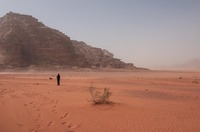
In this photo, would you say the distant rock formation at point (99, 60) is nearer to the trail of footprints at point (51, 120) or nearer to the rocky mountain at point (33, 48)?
the rocky mountain at point (33, 48)

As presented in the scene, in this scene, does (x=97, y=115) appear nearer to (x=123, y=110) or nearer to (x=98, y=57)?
(x=123, y=110)

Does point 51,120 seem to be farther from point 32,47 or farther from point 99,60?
point 99,60

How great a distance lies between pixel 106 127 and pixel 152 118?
1.90 meters

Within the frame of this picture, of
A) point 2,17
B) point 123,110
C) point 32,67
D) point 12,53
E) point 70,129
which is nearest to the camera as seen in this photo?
point 70,129

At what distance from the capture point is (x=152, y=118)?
30.1 feet

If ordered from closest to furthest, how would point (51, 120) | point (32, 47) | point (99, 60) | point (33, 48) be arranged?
point (51, 120) → point (33, 48) → point (32, 47) → point (99, 60)

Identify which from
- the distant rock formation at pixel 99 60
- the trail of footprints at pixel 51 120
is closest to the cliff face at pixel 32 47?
the distant rock formation at pixel 99 60

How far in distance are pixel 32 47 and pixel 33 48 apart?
70 centimetres

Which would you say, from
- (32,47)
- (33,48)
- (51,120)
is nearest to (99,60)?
(33,48)

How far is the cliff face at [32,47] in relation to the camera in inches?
3829

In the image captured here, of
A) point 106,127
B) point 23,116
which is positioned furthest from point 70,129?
point 23,116

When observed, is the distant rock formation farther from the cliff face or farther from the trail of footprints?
the trail of footprints

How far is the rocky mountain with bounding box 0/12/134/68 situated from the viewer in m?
96.7

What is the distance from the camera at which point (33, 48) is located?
107 metres
